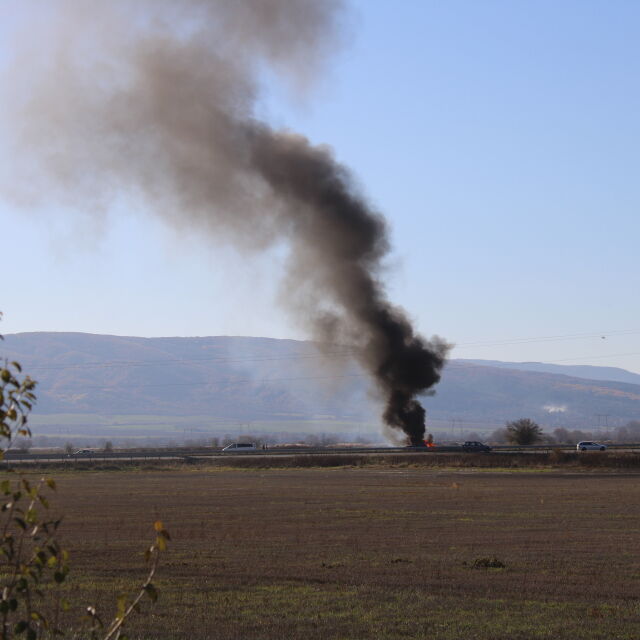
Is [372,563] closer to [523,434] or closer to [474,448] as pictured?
[474,448]

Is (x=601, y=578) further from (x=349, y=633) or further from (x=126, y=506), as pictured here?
(x=126, y=506)

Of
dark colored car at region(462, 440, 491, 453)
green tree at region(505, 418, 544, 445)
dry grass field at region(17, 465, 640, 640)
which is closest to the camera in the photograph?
dry grass field at region(17, 465, 640, 640)

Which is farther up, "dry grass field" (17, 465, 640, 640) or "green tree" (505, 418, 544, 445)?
"green tree" (505, 418, 544, 445)

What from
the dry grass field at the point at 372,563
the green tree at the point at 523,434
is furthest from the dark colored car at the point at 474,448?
the dry grass field at the point at 372,563

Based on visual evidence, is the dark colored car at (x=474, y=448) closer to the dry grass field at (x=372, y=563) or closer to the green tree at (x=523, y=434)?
the green tree at (x=523, y=434)

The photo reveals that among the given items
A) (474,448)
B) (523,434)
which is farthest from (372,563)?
(523,434)

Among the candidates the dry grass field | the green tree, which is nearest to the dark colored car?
the green tree

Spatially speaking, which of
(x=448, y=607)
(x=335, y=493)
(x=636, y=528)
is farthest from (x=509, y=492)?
(x=448, y=607)

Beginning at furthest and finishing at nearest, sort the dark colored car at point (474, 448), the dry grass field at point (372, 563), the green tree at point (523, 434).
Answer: the green tree at point (523, 434), the dark colored car at point (474, 448), the dry grass field at point (372, 563)

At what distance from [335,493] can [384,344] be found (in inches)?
1502

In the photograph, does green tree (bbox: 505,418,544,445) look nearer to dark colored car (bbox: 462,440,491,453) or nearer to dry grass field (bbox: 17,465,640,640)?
dark colored car (bbox: 462,440,491,453)

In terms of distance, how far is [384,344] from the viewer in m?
84.4

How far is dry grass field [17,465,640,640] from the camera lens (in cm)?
1512

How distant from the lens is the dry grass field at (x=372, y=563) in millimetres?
15125
